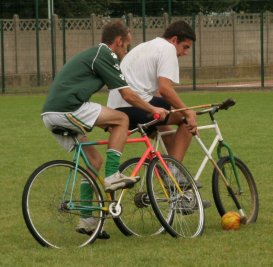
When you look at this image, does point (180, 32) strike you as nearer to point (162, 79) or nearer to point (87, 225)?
point (162, 79)

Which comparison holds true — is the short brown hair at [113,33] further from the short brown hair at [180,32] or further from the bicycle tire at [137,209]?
the bicycle tire at [137,209]

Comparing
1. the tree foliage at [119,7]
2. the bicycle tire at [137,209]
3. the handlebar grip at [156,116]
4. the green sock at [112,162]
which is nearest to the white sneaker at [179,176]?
the bicycle tire at [137,209]

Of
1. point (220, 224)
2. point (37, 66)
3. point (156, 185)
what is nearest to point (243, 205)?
point (220, 224)

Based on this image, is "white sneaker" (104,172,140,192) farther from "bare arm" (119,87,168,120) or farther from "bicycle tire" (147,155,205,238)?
"bare arm" (119,87,168,120)

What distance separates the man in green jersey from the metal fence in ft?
75.7

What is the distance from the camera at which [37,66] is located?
31734mm

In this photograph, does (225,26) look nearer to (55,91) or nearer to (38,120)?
(38,120)

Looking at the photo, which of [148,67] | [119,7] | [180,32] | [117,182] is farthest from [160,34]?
[117,182]

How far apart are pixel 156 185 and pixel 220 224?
906 mm

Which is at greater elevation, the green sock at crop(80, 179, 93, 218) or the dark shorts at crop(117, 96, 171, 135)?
the dark shorts at crop(117, 96, 171, 135)

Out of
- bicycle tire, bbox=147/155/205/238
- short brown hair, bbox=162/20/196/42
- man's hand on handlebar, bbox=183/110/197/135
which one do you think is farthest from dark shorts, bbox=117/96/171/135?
short brown hair, bbox=162/20/196/42

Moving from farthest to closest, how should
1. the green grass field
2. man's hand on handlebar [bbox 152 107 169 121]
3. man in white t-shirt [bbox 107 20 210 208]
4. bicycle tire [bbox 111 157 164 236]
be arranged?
man in white t-shirt [bbox 107 20 210 208], bicycle tire [bbox 111 157 164 236], man's hand on handlebar [bbox 152 107 169 121], the green grass field

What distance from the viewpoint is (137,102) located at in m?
7.89

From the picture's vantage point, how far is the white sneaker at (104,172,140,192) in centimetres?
780
